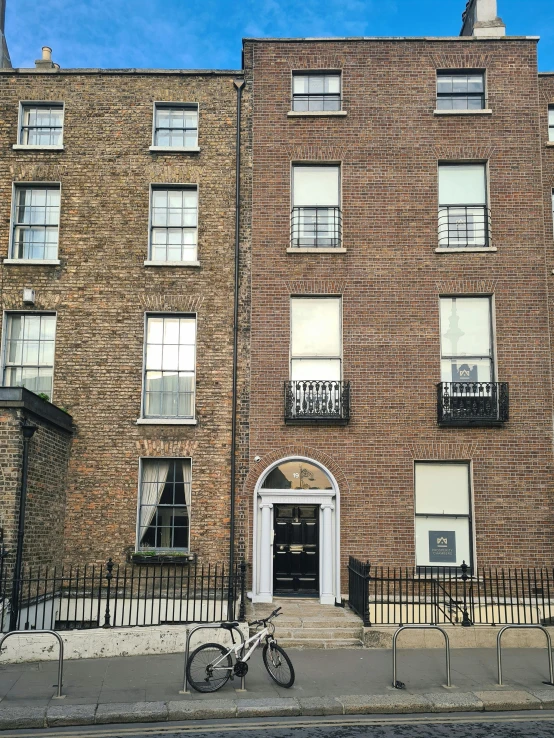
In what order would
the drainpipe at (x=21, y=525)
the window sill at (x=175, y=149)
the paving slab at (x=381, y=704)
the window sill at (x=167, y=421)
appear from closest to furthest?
the paving slab at (x=381, y=704)
the drainpipe at (x=21, y=525)
the window sill at (x=167, y=421)
the window sill at (x=175, y=149)

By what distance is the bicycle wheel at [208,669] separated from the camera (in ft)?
35.6

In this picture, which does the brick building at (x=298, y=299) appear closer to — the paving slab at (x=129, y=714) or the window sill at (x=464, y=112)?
the window sill at (x=464, y=112)

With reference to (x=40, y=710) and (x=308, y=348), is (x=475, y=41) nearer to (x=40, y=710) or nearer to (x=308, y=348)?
(x=308, y=348)

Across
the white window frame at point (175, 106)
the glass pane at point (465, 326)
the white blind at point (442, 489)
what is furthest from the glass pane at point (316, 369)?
the white window frame at point (175, 106)

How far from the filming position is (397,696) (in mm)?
10812

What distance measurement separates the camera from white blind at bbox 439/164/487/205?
18.7 meters

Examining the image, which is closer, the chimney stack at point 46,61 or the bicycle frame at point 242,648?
the bicycle frame at point 242,648

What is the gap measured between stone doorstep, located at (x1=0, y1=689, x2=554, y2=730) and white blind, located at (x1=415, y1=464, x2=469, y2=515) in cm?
643

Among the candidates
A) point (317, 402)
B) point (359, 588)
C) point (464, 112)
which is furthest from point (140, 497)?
point (464, 112)

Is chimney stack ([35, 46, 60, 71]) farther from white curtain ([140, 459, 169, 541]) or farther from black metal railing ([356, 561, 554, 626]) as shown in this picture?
black metal railing ([356, 561, 554, 626])

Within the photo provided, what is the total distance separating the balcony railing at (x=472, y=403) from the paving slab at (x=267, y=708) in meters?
8.73

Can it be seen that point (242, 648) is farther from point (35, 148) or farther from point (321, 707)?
point (35, 148)

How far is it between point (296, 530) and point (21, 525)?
20.5ft

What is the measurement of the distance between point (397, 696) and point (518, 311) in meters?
10.3
